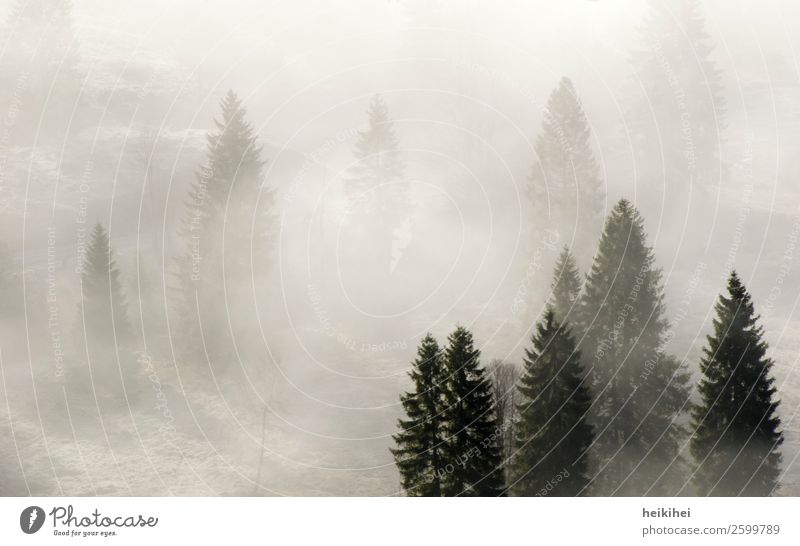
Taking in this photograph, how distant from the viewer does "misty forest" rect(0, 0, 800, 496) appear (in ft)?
133

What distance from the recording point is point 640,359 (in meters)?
42.8

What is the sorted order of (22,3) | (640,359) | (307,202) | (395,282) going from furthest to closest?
(22,3)
(307,202)
(395,282)
(640,359)

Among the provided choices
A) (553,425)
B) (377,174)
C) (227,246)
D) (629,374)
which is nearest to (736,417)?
(629,374)

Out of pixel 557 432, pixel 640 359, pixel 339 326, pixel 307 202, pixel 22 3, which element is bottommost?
pixel 557 432

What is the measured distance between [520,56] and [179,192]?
129 feet

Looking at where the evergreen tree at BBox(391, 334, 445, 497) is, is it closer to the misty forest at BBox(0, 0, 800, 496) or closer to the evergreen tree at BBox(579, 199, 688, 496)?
the misty forest at BBox(0, 0, 800, 496)

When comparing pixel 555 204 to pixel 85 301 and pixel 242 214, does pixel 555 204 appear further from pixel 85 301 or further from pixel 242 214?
pixel 85 301

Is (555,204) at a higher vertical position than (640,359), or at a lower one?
higher

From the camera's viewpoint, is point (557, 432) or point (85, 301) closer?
point (557, 432)

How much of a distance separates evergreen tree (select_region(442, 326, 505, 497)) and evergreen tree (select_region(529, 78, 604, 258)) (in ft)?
76.4

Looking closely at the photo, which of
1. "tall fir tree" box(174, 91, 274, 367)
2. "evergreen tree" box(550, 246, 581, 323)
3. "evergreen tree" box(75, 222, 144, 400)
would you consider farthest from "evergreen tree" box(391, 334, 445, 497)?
"evergreen tree" box(75, 222, 144, 400)

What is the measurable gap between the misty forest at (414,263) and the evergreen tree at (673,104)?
0.85ft

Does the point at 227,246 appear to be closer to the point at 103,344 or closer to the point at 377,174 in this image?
the point at 103,344

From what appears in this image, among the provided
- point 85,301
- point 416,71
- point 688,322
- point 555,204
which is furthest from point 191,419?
point 416,71
